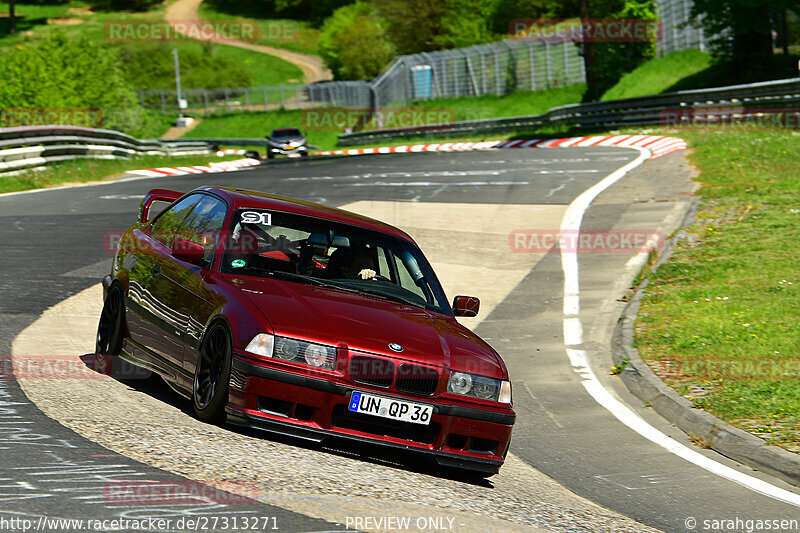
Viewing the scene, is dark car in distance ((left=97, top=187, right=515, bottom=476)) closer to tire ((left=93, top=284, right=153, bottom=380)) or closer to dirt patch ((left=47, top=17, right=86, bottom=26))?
tire ((left=93, top=284, right=153, bottom=380))

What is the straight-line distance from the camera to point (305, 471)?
5.62 metres

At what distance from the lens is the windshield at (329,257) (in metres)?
7.12

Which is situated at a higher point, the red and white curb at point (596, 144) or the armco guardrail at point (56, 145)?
the armco guardrail at point (56, 145)

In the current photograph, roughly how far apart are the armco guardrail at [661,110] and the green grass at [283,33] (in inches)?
3234

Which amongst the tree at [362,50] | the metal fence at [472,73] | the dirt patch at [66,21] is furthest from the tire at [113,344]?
the dirt patch at [66,21]

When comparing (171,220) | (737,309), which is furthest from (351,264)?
(737,309)

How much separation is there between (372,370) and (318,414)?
0.40 meters

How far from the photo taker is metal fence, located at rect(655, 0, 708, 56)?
4734 cm

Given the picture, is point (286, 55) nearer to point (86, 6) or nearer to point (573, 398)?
point (86, 6)

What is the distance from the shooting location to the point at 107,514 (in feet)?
14.8

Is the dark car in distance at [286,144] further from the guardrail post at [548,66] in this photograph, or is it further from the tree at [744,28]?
the tree at [744,28]

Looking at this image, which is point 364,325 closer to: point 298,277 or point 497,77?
point 298,277

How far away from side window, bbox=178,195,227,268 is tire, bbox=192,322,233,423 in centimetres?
84

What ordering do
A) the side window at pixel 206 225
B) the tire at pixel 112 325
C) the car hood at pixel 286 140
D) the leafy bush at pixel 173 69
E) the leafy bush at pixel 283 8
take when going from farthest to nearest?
the leafy bush at pixel 283 8 → the leafy bush at pixel 173 69 → the car hood at pixel 286 140 → the tire at pixel 112 325 → the side window at pixel 206 225
